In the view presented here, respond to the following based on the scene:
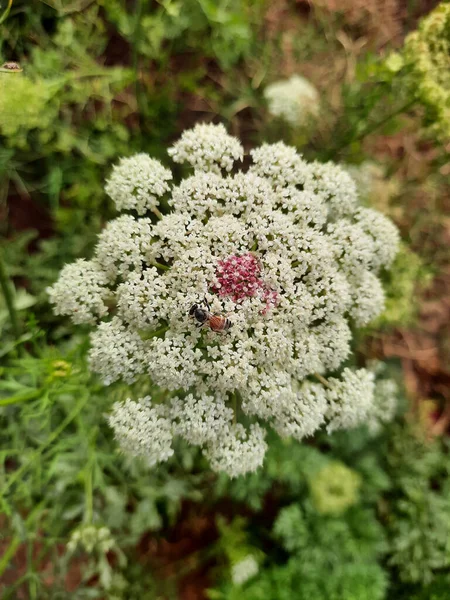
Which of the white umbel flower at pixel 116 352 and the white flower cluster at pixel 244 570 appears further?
the white flower cluster at pixel 244 570

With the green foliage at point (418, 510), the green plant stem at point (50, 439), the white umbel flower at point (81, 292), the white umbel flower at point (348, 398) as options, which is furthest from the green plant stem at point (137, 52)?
the green foliage at point (418, 510)

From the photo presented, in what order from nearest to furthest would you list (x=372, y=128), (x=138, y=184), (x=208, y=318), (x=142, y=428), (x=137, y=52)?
(x=208, y=318) < (x=142, y=428) < (x=138, y=184) < (x=137, y=52) < (x=372, y=128)

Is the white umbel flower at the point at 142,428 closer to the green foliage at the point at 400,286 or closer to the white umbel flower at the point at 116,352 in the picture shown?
the white umbel flower at the point at 116,352

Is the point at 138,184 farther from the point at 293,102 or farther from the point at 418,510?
the point at 418,510

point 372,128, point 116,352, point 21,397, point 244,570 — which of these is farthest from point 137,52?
point 244,570

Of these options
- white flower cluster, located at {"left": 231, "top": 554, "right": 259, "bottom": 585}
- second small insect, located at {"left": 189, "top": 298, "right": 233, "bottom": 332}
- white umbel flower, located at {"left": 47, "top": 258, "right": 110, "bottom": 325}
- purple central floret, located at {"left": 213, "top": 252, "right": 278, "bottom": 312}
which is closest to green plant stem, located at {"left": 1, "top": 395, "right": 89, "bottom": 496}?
→ white umbel flower, located at {"left": 47, "top": 258, "right": 110, "bottom": 325}

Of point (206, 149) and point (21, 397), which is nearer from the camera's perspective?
point (21, 397)

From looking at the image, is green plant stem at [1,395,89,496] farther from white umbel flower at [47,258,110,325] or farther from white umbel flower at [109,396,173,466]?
white umbel flower at [47,258,110,325]
